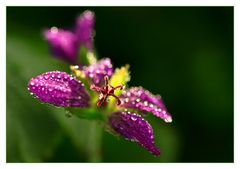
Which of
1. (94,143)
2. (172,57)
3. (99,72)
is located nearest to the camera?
(99,72)

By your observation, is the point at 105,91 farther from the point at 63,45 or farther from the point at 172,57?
the point at 172,57

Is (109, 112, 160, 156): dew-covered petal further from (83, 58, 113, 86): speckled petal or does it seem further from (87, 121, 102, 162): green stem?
(87, 121, 102, 162): green stem

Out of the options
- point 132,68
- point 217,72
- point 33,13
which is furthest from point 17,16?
point 217,72

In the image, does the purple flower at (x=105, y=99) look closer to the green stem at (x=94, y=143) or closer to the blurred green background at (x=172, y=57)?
the green stem at (x=94, y=143)

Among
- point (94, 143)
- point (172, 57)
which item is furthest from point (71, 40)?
point (172, 57)

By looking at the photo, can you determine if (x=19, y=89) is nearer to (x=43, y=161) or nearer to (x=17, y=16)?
(x=43, y=161)
